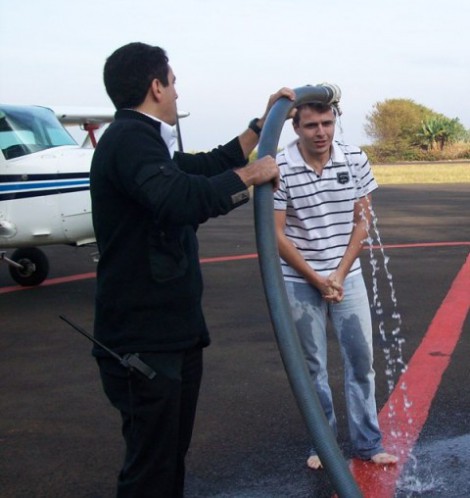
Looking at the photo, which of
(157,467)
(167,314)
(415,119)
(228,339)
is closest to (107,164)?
(167,314)

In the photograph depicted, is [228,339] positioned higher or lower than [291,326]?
lower

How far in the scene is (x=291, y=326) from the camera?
2697 millimetres

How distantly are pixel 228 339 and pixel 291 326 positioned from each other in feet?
13.5

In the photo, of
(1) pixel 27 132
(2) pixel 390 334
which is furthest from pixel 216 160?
(1) pixel 27 132

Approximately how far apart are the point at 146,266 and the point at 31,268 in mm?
7337

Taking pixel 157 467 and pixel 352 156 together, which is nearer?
pixel 157 467

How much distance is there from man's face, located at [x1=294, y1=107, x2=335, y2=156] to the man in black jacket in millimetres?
1093

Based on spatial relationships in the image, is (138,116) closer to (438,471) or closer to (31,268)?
(438,471)

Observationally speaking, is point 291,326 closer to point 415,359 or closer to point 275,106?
point 275,106

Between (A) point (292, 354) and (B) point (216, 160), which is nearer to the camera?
(A) point (292, 354)

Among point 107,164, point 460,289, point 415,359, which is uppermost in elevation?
point 107,164

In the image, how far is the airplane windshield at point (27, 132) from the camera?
8.93 meters

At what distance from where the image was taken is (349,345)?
3986 millimetres

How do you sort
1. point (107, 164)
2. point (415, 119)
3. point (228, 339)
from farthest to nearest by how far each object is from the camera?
point (415, 119) → point (228, 339) → point (107, 164)
